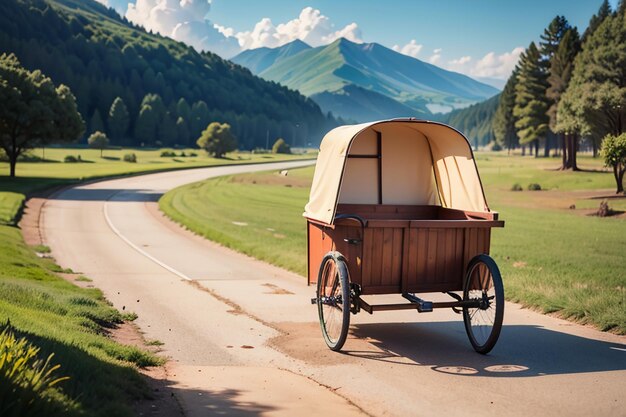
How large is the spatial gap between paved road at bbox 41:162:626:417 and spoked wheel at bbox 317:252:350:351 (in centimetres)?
24

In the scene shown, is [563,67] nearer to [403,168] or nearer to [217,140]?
[217,140]

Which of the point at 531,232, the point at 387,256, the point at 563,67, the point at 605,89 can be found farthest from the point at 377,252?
the point at 563,67

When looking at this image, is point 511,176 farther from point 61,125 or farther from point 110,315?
point 110,315

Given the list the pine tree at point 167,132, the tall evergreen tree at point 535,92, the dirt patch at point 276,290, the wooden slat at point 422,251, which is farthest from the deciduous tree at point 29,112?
the pine tree at point 167,132

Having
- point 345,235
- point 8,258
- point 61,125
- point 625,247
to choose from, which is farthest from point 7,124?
point 345,235

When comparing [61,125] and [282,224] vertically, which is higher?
[61,125]

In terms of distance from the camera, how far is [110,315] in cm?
1151

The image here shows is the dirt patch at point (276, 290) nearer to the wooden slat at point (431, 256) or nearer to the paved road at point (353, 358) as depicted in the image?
the paved road at point (353, 358)

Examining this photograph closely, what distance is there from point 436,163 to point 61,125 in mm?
57146

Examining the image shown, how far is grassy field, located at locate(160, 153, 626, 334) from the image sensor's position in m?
12.5

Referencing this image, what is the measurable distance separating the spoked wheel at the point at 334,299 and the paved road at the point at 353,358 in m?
0.24

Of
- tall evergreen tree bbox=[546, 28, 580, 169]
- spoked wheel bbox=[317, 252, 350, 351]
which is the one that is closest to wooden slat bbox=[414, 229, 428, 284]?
spoked wheel bbox=[317, 252, 350, 351]

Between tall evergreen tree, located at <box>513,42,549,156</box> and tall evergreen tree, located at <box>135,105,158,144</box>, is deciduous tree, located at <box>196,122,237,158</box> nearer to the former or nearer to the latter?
tall evergreen tree, located at <box>135,105,158,144</box>

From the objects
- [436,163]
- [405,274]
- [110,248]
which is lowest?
[110,248]
